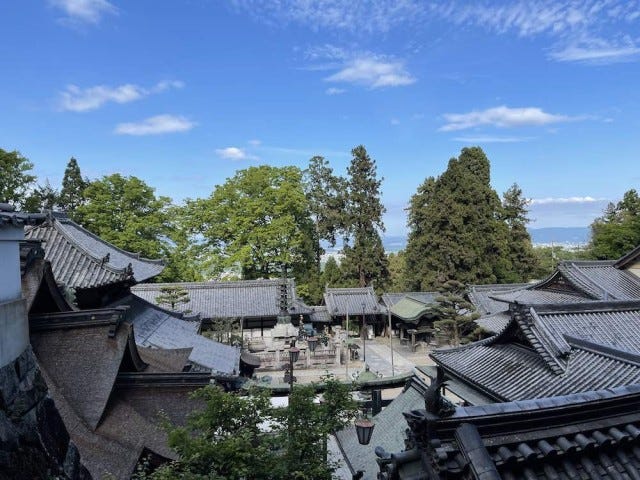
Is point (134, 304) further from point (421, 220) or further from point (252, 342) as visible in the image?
point (421, 220)

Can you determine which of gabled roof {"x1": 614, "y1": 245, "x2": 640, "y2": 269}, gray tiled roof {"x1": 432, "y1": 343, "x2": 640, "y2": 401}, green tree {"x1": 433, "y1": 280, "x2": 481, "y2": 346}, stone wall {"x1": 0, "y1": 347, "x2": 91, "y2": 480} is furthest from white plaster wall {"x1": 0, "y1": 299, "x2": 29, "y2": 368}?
gabled roof {"x1": 614, "y1": 245, "x2": 640, "y2": 269}

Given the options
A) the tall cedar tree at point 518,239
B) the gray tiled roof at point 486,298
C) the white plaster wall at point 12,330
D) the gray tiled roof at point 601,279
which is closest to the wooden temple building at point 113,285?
the white plaster wall at point 12,330

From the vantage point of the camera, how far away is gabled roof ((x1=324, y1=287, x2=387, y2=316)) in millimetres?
37281

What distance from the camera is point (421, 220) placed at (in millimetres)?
43750

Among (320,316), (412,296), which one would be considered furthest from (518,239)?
(320,316)

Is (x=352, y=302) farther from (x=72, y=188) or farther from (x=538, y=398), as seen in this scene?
(x=538, y=398)

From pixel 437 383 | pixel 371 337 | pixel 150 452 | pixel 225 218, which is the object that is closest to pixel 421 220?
pixel 371 337

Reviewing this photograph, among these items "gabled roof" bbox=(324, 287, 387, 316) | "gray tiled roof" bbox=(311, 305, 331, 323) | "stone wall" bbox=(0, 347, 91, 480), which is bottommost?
"gray tiled roof" bbox=(311, 305, 331, 323)

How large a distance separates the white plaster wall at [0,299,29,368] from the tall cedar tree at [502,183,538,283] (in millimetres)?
42775

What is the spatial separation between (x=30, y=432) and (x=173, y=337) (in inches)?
438

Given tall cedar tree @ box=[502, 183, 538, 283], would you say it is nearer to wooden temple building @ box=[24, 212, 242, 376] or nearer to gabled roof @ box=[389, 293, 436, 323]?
gabled roof @ box=[389, 293, 436, 323]

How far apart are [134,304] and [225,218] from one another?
75.1 ft

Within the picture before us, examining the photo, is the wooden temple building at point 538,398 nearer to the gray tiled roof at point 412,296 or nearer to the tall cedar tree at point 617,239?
the gray tiled roof at point 412,296

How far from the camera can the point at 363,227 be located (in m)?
42.7
